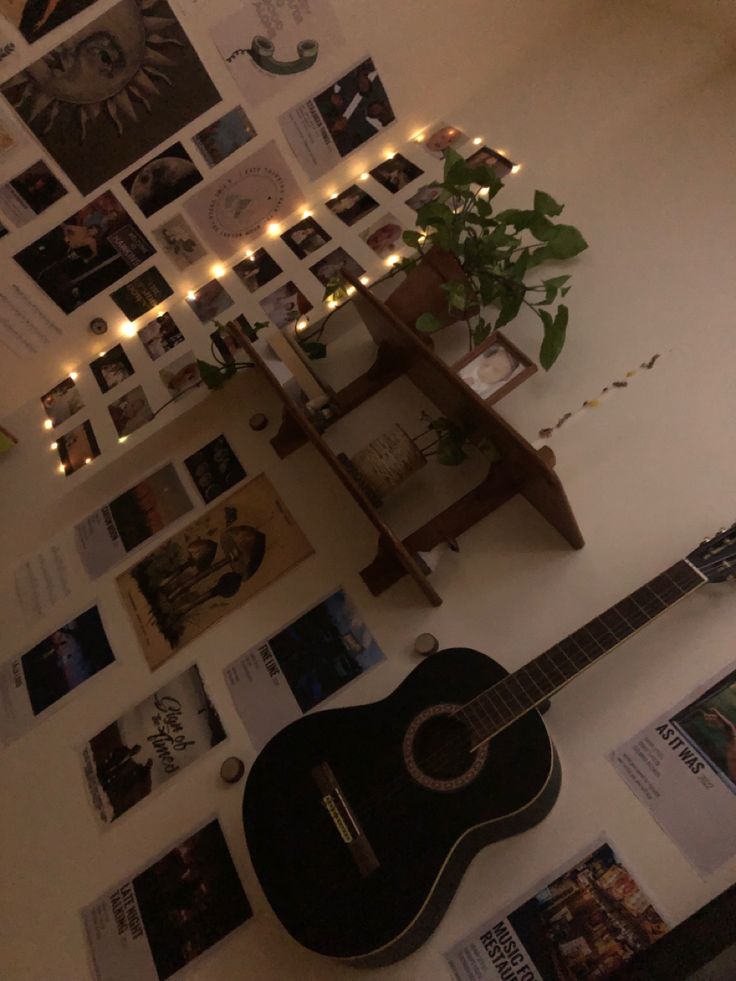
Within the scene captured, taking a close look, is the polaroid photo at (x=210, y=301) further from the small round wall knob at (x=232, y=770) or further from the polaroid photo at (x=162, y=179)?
the small round wall knob at (x=232, y=770)

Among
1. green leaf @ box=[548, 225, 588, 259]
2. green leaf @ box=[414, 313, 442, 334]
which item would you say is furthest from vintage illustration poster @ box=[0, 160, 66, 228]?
green leaf @ box=[548, 225, 588, 259]

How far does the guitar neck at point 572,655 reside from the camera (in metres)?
1.00

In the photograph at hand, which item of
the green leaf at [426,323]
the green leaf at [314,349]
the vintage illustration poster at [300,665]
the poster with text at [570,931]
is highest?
the green leaf at [314,349]

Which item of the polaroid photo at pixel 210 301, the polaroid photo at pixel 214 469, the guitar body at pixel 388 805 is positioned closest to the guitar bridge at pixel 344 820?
the guitar body at pixel 388 805

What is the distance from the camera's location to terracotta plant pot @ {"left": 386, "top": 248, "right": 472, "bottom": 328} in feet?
4.73

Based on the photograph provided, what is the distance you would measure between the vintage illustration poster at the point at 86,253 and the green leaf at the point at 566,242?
3.37ft

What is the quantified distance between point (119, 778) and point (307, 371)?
90 centimetres

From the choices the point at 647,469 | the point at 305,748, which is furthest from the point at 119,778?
the point at 647,469

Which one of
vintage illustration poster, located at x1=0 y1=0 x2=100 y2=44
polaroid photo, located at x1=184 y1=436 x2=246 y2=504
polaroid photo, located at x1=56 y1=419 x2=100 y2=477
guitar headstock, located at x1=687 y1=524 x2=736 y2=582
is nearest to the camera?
guitar headstock, located at x1=687 y1=524 x2=736 y2=582

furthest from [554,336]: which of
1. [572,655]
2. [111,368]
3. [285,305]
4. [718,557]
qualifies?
[111,368]

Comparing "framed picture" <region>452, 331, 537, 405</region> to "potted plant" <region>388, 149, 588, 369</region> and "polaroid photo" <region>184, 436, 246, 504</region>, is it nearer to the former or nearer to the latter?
"potted plant" <region>388, 149, 588, 369</region>

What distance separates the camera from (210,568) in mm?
1393

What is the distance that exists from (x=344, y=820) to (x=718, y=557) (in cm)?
73

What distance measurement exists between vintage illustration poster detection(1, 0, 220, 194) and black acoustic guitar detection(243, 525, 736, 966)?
135 centimetres
